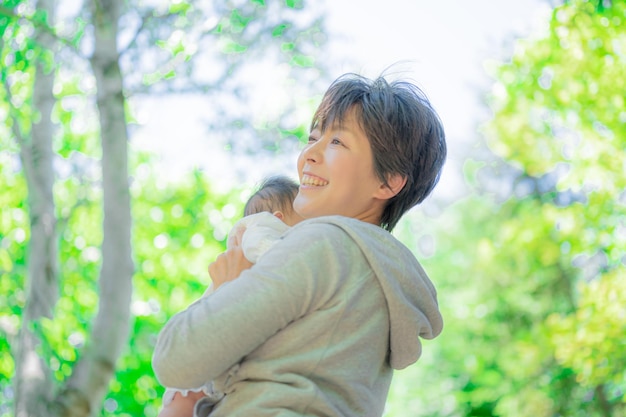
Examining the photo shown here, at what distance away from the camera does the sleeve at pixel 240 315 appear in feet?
4.18

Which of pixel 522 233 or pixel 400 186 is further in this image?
pixel 522 233

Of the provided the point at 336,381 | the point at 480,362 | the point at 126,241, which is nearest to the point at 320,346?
the point at 336,381

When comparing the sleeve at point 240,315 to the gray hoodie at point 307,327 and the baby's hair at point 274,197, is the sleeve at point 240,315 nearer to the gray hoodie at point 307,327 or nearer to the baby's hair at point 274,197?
the gray hoodie at point 307,327

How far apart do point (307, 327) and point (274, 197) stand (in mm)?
805

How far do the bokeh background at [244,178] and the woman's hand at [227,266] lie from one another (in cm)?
53

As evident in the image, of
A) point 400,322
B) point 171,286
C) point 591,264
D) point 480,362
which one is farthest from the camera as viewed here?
point 480,362

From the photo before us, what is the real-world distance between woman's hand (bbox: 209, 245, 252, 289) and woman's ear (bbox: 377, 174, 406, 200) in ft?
1.03

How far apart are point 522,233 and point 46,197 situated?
5.23 m

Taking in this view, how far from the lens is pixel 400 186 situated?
1.66 m

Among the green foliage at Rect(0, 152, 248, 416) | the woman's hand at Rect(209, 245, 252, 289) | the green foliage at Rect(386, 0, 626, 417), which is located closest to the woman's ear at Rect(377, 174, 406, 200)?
the woman's hand at Rect(209, 245, 252, 289)

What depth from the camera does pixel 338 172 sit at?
1.59m

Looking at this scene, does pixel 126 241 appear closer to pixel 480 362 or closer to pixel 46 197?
pixel 46 197

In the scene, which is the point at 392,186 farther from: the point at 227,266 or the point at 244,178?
the point at 244,178

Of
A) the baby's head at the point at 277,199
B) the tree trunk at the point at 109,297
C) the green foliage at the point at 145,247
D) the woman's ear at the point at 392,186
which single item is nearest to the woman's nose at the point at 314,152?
the woman's ear at the point at 392,186
